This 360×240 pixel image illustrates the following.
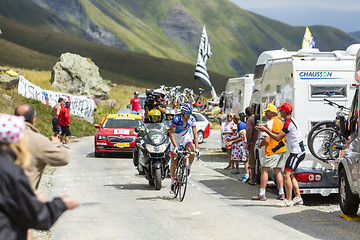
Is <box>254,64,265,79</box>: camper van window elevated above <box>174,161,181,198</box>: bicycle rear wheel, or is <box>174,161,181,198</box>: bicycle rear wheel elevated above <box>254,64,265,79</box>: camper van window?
<box>254,64,265,79</box>: camper van window

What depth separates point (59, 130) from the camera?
2361cm

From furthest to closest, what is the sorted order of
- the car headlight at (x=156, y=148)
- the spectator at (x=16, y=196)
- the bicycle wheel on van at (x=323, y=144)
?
the car headlight at (x=156, y=148), the bicycle wheel on van at (x=323, y=144), the spectator at (x=16, y=196)

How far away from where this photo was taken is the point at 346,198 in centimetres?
1054

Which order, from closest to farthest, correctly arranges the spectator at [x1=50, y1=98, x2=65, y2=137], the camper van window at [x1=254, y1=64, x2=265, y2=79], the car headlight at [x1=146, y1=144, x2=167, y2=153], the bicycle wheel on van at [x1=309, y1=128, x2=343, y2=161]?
1. the bicycle wheel on van at [x1=309, y1=128, x2=343, y2=161]
2. the car headlight at [x1=146, y1=144, x2=167, y2=153]
3. the camper van window at [x1=254, y1=64, x2=265, y2=79]
4. the spectator at [x1=50, y1=98, x2=65, y2=137]

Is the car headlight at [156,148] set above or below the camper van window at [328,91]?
below

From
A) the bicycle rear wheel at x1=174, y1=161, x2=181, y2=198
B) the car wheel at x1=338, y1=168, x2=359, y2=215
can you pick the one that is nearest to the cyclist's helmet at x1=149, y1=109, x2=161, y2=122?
the bicycle rear wheel at x1=174, y1=161, x2=181, y2=198

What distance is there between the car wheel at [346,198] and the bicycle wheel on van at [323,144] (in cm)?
177

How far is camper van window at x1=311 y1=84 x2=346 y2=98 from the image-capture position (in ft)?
43.0

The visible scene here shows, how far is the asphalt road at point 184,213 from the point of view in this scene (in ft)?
28.8

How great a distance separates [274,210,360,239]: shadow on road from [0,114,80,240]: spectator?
205 inches

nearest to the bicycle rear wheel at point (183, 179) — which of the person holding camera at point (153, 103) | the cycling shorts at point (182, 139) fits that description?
the cycling shorts at point (182, 139)

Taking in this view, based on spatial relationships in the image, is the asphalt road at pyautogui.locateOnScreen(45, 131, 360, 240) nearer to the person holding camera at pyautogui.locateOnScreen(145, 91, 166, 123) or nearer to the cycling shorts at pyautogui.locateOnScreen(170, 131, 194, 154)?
the cycling shorts at pyautogui.locateOnScreen(170, 131, 194, 154)

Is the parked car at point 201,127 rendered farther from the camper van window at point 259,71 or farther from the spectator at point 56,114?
the camper van window at point 259,71

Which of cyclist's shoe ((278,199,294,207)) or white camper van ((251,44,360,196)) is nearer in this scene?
cyclist's shoe ((278,199,294,207))
